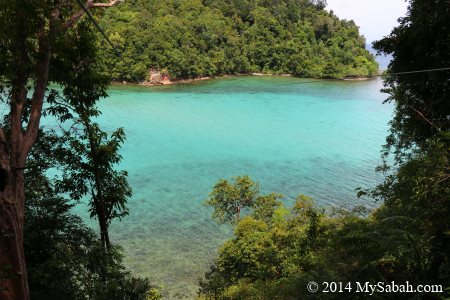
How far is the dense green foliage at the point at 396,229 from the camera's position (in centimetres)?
434

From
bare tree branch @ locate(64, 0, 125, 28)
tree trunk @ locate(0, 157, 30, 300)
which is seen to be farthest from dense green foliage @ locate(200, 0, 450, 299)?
bare tree branch @ locate(64, 0, 125, 28)

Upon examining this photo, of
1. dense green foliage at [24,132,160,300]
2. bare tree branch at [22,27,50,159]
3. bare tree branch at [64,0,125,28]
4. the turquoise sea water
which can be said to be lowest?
the turquoise sea water

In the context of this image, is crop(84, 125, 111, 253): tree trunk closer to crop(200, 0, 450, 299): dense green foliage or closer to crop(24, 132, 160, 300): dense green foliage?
crop(24, 132, 160, 300): dense green foliage

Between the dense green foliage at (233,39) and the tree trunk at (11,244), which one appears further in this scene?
the dense green foliage at (233,39)

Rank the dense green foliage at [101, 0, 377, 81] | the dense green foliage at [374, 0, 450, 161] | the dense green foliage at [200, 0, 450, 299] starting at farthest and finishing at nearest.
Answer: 1. the dense green foliage at [101, 0, 377, 81]
2. the dense green foliage at [374, 0, 450, 161]
3. the dense green foliage at [200, 0, 450, 299]

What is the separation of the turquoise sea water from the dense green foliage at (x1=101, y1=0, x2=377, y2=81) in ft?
30.4

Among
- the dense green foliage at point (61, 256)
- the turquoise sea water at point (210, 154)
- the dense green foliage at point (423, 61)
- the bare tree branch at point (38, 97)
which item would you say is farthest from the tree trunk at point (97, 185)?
the dense green foliage at point (423, 61)

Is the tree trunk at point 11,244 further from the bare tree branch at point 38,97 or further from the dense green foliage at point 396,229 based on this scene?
the dense green foliage at point 396,229

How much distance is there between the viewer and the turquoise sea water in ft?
55.2

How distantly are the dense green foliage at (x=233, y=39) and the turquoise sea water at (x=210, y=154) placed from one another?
30.4ft

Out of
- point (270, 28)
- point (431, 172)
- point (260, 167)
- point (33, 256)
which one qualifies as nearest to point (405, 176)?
point (431, 172)

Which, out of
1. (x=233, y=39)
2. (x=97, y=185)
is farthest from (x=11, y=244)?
(x=233, y=39)

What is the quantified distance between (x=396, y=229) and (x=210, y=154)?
25.8 m

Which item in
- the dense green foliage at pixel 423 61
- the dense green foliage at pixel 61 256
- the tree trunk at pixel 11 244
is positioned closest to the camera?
the tree trunk at pixel 11 244
